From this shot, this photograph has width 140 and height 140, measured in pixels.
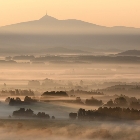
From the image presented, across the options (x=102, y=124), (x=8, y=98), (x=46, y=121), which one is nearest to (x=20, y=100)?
(x=8, y=98)

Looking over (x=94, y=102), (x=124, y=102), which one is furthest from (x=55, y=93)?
(x=124, y=102)

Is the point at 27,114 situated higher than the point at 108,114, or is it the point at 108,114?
the point at 27,114

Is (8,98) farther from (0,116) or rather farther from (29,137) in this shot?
(29,137)

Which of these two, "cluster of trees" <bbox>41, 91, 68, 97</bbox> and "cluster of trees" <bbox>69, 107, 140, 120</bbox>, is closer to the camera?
"cluster of trees" <bbox>69, 107, 140, 120</bbox>

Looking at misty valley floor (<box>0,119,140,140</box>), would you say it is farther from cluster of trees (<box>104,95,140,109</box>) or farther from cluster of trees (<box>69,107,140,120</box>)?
cluster of trees (<box>104,95,140,109</box>)

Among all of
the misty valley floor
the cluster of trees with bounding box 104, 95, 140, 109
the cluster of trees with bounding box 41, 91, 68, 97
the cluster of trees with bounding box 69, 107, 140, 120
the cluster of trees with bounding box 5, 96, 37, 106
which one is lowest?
the misty valley floor

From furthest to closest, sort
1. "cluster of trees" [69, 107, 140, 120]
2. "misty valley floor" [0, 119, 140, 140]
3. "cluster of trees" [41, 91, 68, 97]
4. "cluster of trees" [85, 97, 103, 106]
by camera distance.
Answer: "cluster of trees" [41, 91, 68, 97], "cluster of trees" [85, 97, 103, 106], "cluster of trees" [69, 107, 140, 120], "misty valley floor" [0, 119, 140, 140]

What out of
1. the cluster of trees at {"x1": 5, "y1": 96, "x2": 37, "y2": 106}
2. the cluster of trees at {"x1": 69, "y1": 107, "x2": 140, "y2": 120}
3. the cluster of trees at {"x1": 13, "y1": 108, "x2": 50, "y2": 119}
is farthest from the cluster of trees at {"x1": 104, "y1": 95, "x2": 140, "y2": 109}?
the cluster of trees at {"x1": 5, "y1": 96, "x2": 37, "y2": 106}

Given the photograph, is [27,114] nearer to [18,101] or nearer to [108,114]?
[18,101]
